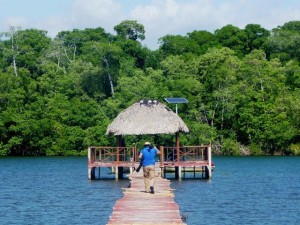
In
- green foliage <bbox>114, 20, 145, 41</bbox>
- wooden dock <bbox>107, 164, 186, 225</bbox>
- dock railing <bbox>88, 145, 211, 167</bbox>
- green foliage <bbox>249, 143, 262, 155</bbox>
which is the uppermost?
green foliage <bbox>114, 20, 145, 41</bbox>

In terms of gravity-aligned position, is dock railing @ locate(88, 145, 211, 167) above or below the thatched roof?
below

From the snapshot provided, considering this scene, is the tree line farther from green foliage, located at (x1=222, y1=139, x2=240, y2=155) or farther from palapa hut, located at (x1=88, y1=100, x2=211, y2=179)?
palapa hut, located at (x1=88, y1=100, x2=211, y2=179)

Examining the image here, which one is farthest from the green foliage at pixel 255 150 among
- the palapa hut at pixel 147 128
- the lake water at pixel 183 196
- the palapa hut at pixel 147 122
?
the palapa hut at pixel 147 122

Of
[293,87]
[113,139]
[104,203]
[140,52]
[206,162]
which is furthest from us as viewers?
[140,52]

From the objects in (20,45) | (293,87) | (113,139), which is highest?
(20,45)

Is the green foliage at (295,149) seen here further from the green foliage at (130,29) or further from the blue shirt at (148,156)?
the blue shirt at (148,156)

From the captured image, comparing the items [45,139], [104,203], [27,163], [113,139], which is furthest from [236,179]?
[45,139]

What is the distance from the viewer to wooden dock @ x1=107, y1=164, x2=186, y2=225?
71.1 ft

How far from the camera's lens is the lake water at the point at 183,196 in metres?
31.9

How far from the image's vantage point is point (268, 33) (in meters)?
111

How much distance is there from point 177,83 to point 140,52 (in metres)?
15.6

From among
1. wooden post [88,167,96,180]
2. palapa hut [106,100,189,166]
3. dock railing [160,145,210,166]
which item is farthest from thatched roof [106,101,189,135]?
wooden post [88,167,96,180]

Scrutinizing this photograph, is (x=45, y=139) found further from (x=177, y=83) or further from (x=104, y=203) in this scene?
(x=104, y=203)

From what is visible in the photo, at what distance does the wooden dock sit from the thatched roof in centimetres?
1780
